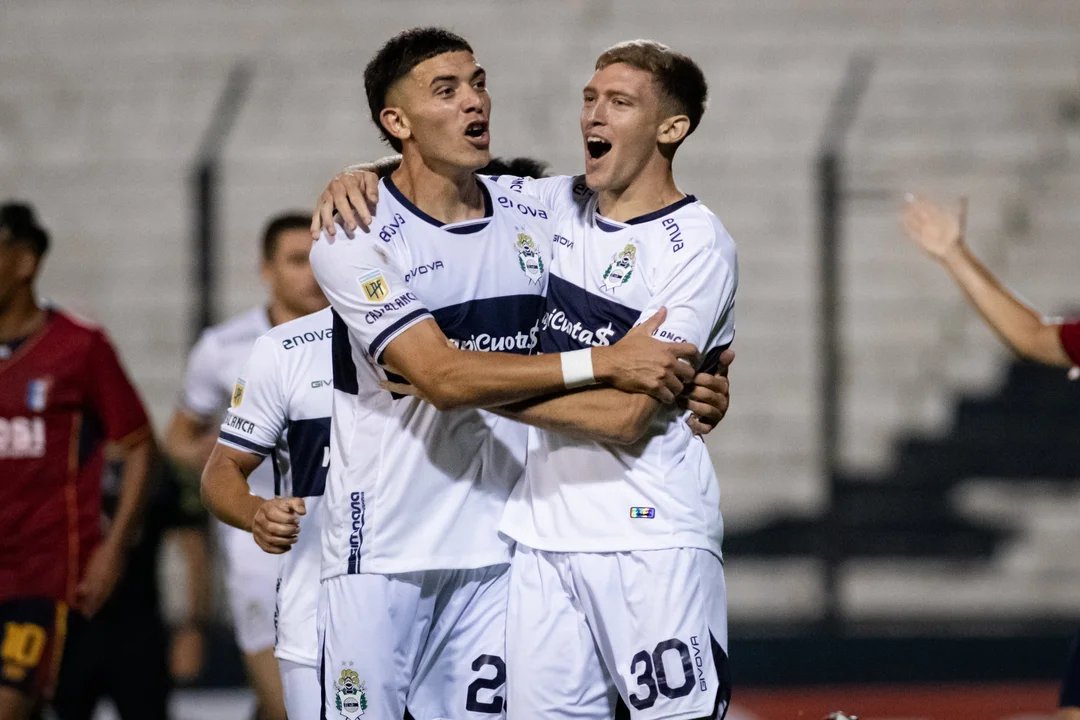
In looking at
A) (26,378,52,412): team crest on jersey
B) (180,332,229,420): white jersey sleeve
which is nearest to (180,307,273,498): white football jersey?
(180,332,229,420): white jersey sleeve

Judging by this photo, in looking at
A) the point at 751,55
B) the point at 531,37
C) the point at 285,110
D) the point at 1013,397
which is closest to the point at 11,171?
the point at 285,110

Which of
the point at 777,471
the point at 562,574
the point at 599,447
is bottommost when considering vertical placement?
the point at 777,471

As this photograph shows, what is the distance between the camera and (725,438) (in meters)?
9.99

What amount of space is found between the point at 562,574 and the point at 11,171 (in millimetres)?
7813

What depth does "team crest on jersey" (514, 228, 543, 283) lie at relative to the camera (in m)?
4.18

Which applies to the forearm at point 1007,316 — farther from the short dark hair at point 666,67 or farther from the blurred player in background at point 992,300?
the short dark hair at point 666,67

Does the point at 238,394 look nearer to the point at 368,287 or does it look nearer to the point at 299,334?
the point at 299,334

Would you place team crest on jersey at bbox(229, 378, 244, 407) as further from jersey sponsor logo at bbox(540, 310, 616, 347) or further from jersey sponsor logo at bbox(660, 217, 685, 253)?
jersey sponsor logo at bbox(660, 217, 685, 253)

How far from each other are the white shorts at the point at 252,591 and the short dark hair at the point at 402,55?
2285 millimetres

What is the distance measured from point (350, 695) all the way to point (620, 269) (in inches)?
49.1

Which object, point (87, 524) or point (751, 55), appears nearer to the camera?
point (87, 524)

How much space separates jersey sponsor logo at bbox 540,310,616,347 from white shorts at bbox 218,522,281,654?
2213 mm

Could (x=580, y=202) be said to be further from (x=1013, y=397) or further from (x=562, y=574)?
(x=1013, y=397)

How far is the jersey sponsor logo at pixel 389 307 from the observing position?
3930mm
